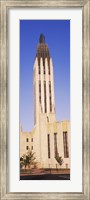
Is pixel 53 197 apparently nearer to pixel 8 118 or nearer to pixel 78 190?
pixel 78 190

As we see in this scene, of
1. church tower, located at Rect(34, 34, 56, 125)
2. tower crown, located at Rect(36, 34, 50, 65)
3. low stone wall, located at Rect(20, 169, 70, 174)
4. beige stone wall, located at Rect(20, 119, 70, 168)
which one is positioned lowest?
low stone wall, located at Rect(20, 169, 70, 174)

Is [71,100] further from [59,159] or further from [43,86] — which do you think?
[59,159]

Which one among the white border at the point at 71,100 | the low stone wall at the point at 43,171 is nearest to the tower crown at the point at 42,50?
the white border at the point at 71,100

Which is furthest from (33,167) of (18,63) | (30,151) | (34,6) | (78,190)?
(34,6)

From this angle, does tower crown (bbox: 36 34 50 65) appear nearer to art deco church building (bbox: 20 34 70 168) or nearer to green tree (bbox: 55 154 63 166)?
art deco church building (bbox: 20 34 70 168)

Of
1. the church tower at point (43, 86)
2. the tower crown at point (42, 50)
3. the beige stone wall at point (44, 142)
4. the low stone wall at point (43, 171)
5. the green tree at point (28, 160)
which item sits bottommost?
the low stone wall at point (43, 171)

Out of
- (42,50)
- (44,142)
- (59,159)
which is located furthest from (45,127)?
(42,50)

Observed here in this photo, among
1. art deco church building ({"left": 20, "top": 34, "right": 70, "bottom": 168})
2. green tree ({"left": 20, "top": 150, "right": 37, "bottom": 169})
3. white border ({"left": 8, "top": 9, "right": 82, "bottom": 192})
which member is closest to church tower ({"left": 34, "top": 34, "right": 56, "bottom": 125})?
art deco church building ({"left": 20, "top": 34, "right": 70, "bottom": 168})

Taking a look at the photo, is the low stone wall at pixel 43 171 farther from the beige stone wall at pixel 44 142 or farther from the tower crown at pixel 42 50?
the tower crown at pixel 42 50
